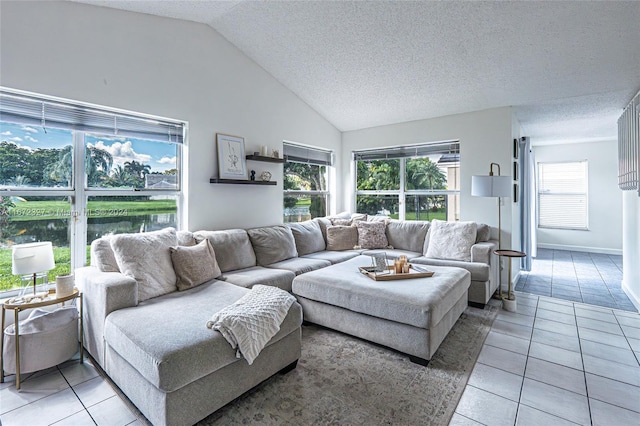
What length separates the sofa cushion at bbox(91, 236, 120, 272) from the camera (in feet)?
7.84

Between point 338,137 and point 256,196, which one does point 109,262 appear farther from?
point 338,137

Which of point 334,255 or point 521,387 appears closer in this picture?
point 521,387

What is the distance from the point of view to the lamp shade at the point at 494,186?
3.41 metres

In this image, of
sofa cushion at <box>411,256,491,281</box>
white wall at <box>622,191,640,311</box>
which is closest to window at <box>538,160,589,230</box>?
white wall at <box>622,191,640,311</box>

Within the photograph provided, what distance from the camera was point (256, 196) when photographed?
13.4 feet

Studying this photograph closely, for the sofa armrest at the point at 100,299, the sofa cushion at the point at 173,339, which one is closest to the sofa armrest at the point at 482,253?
the sofa cushion at the point at 173,339

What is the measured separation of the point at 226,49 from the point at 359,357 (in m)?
3.50

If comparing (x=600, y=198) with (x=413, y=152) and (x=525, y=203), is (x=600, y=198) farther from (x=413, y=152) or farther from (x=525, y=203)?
(x=413, y=152)

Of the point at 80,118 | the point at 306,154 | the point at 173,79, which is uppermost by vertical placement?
the point at 173,79

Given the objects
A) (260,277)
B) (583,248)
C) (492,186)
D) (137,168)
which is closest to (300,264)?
(260,277)

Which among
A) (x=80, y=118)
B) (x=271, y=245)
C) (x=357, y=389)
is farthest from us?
(x=271, y=245)

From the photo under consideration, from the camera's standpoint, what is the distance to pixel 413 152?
4852 mm

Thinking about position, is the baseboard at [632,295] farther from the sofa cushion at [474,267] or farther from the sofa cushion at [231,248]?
the sofa cushion at [231,248]

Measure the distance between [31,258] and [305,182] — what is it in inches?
136
